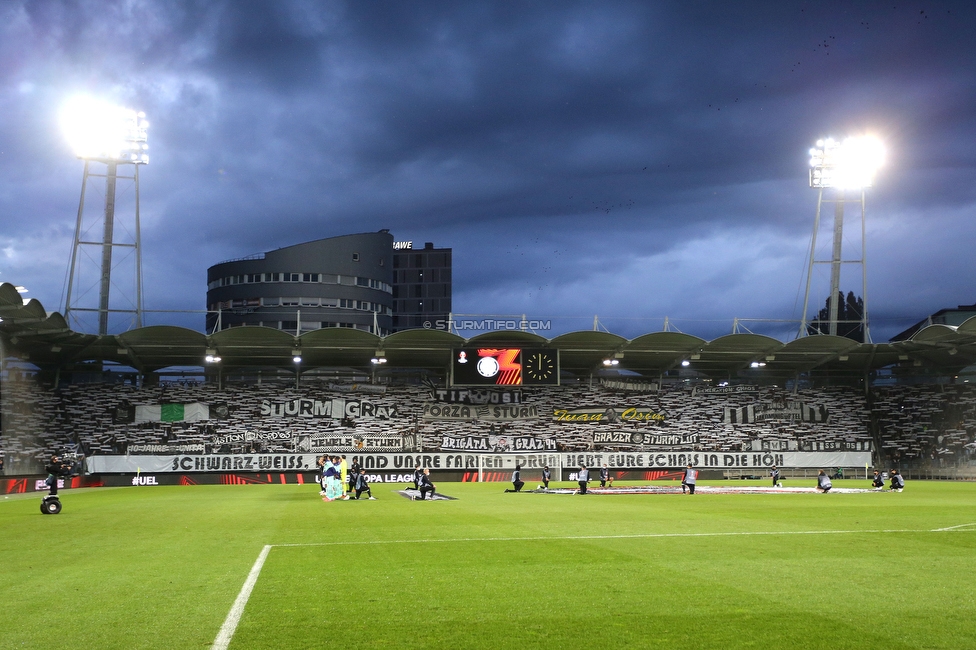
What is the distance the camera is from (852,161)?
200ft

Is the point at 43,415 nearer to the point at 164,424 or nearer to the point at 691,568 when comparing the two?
the point at 164,424

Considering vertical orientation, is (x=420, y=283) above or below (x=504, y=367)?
above

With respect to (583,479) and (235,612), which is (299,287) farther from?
(235,612)

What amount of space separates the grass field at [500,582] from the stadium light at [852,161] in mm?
45182

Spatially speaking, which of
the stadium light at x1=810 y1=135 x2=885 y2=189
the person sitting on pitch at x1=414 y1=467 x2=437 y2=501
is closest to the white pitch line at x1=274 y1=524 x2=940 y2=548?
the person sitting on pitch at x1=414 y1=467 x2=437 y2=501

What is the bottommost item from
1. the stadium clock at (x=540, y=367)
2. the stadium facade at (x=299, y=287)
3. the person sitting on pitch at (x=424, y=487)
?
the person sitting on pitch at (x=424, y=487)

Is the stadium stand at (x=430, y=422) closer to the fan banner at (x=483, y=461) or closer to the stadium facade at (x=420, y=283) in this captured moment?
the fan banner at (x=483, y=461)

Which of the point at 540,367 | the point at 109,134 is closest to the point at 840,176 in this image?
the point at 540,367

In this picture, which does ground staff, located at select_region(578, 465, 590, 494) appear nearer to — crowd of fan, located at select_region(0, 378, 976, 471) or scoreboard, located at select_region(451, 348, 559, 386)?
scoreboard, located at select_region(451, 348, 559, 386)

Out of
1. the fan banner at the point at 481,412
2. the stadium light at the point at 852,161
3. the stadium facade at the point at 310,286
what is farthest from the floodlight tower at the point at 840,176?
the stadium facade at the point at 310,286

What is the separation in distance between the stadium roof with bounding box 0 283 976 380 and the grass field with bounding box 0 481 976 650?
34.0 m

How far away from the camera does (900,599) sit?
9.81 m

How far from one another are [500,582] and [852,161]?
5946 cm

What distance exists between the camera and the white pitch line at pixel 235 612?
7.82 metres
